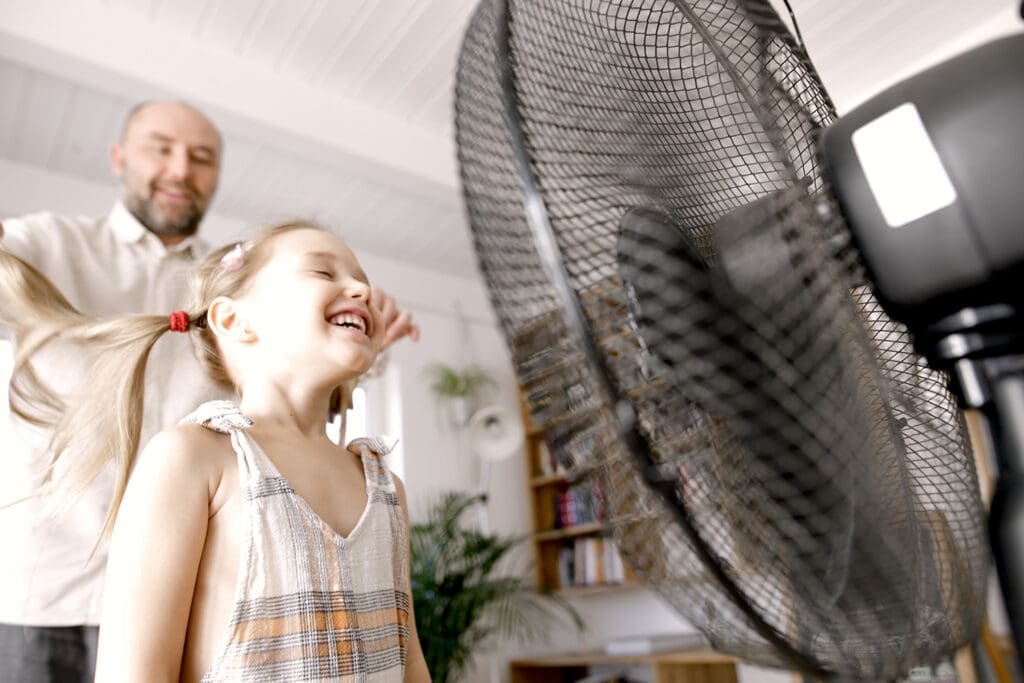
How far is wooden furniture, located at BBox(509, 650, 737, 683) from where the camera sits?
3.16m

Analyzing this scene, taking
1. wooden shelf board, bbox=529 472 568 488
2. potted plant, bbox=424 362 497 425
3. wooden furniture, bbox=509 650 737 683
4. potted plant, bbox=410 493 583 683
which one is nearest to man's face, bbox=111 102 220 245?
potted plant, bbox=410 493 583 683

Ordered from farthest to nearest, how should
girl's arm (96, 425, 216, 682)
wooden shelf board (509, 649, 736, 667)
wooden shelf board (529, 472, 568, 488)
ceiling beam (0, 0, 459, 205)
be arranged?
wooden shelf board (529, 472, 568, 488), wooden shelf board (509, 649, 736, 667), ceiling beam (0, 0, 459, 205), girl's arm (96, 425, 216, 682)

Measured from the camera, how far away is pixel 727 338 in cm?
35

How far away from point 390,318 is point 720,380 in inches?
25.9

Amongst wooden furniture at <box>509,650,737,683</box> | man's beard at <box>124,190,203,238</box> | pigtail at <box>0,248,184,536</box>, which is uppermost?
Result: man's beard at <box>124,190,203,238</box>

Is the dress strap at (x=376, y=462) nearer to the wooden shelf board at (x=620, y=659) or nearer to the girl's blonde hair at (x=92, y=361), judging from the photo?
the girl's blonde hair at (x=92, y=361)

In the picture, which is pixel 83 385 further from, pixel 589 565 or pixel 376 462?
pixel 589 565

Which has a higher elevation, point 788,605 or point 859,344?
point 859,344

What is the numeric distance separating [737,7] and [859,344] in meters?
0.23

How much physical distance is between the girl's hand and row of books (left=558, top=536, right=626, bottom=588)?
3.25 meters

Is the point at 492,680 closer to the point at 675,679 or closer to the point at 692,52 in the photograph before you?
the point at 675,679

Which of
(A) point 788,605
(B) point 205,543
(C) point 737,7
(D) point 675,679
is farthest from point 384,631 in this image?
(D) point 675,679

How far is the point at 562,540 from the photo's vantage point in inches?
177

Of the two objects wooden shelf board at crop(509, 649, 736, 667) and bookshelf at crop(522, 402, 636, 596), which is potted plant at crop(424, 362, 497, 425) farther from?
wooden shelf board at crop(509, 649, 736, 667)
